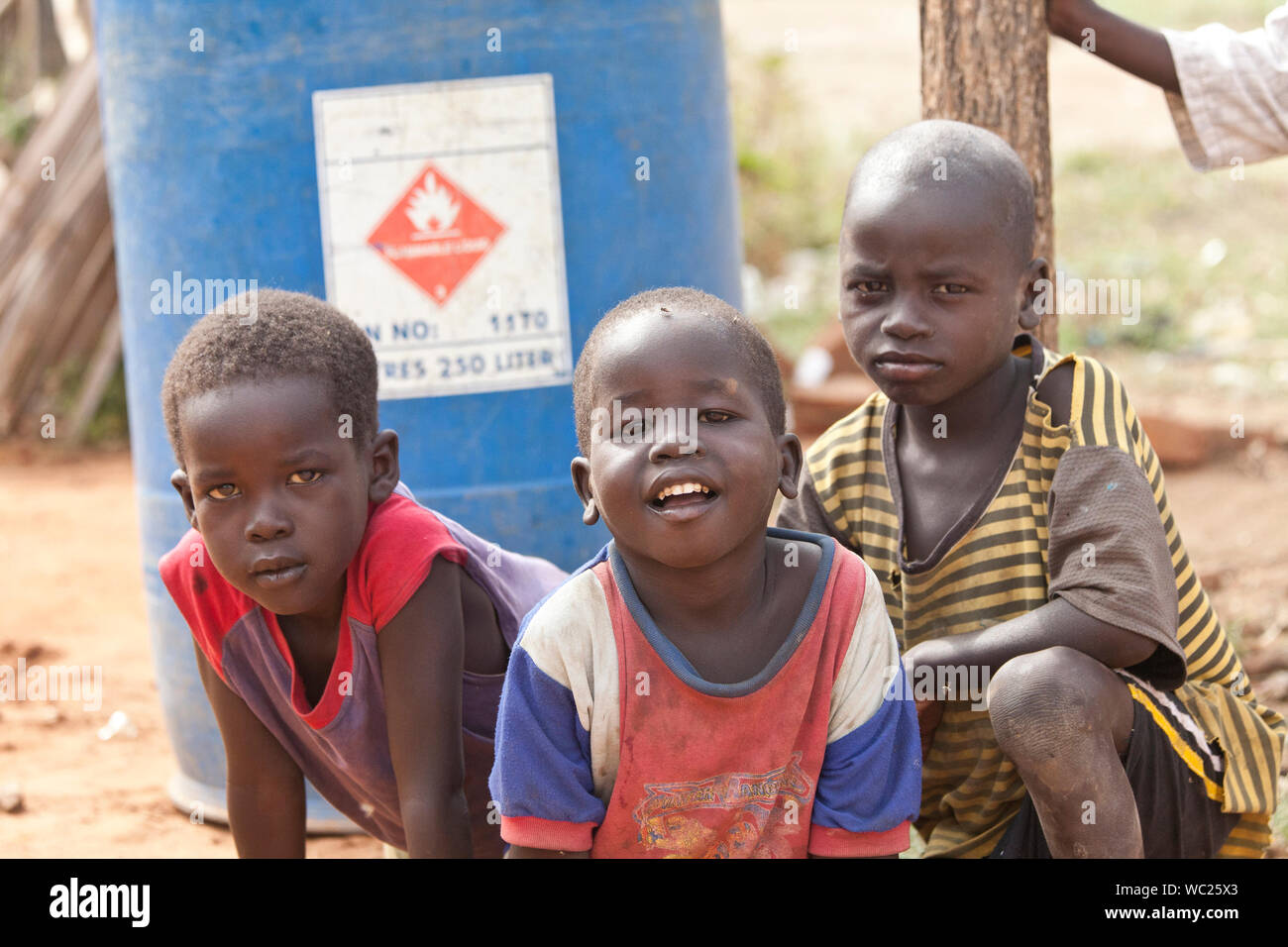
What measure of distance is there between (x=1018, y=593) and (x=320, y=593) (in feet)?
3.45

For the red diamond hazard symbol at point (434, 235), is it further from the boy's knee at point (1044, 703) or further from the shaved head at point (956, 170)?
the boy's knee at point (1044, 703)

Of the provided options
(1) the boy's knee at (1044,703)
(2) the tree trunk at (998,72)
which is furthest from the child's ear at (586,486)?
(2) the tree trunk at (998,72)

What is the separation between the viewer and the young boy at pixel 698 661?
1.80m

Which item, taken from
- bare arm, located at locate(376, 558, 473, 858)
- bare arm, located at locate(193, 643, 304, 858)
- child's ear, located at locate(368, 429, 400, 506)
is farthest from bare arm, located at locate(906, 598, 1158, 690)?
bare arm, located at locate(193, 643, 304, 858)

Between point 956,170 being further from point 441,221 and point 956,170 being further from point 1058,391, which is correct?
point 441,221

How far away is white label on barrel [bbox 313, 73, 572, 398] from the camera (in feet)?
9.05

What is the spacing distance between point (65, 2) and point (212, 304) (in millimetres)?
5889

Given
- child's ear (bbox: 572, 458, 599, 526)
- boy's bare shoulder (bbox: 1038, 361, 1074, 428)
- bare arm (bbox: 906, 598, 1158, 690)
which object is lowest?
bare arm (bbox: 906, 598, 1158, 690)

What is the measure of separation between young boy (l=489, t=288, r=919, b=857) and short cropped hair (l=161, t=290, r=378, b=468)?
0.39m

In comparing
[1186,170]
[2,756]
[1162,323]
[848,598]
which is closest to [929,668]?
[848,598]

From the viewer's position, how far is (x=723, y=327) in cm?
185

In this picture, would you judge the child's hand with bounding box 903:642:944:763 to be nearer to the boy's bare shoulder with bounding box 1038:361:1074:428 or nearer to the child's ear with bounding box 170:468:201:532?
the boy's bare shoulder with bounding box 1038:361:1074:428

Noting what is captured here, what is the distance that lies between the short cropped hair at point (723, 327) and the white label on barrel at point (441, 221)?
0.91m
